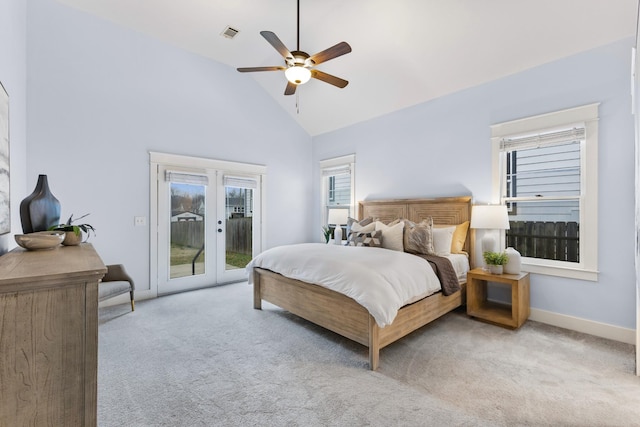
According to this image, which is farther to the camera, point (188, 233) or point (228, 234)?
point (228, 234)

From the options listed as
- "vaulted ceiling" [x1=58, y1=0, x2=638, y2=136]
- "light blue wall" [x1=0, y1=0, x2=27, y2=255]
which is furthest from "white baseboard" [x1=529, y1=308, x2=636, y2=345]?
"light blue wall" [x1=0, y1=0, x2=27, y2=255]

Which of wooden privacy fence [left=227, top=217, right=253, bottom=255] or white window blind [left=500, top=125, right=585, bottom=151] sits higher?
white window blind [left=500, top=125, right=585, bottom=151]

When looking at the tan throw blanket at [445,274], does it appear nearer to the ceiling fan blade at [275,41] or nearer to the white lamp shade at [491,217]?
the white lamp shade at [491,217]

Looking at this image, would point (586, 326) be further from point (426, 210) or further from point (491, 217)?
point (426, 210)

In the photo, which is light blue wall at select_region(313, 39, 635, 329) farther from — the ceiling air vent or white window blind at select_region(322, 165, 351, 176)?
the ceiling air vent

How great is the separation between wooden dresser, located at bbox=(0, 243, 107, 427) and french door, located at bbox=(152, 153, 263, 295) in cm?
345

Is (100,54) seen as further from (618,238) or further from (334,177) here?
(618,238)

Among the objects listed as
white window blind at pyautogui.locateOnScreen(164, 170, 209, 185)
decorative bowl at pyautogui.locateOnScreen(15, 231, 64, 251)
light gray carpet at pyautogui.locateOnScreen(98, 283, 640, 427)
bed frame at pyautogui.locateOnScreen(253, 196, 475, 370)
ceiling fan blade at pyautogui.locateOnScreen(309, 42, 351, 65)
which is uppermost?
ceiling fan blade at pyautogui.locateOnScreen(309, 42, 351, 65)

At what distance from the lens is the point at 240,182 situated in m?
5.07

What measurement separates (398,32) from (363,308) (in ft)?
10.4

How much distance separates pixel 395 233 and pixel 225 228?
113 inches

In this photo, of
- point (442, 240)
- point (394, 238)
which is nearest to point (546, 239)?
point (442, 240)

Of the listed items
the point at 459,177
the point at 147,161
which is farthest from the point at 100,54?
the point at 459,177

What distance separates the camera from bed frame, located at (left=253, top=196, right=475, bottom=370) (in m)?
2.41
